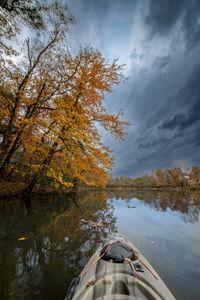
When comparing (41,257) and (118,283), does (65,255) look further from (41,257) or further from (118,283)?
(118,283)

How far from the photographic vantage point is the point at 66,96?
8.02 m

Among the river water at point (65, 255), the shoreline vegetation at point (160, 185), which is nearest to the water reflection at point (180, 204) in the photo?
the river water at point (65, 255)

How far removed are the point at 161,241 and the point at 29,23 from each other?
10.7m

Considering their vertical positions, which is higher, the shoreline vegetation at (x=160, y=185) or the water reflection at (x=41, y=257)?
the shoreline vegetation at (x=160, y=185)

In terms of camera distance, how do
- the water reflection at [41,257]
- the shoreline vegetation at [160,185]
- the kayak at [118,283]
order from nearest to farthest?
the kayak at [118,283] < the water reflection at [41,257] < the shoreline vegetation at [160,185]

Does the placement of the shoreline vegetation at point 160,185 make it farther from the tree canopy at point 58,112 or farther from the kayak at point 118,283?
the kayak at point 118,283

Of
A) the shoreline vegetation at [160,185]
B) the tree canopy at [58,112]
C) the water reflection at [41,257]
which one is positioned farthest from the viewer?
the shoreline vegetation at [160,185]

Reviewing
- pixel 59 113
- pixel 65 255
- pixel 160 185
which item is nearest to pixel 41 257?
pixel 65 255

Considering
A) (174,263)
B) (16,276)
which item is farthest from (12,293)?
(174,263)

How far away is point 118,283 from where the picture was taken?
157cm

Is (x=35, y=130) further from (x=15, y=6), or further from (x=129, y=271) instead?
(x=129, y=271)

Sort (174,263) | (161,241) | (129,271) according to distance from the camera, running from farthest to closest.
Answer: (161,241) < (174,263) < (129,271)

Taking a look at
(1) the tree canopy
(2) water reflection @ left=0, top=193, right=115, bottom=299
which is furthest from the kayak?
(1) the tree canopy

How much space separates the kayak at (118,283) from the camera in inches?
55.7
